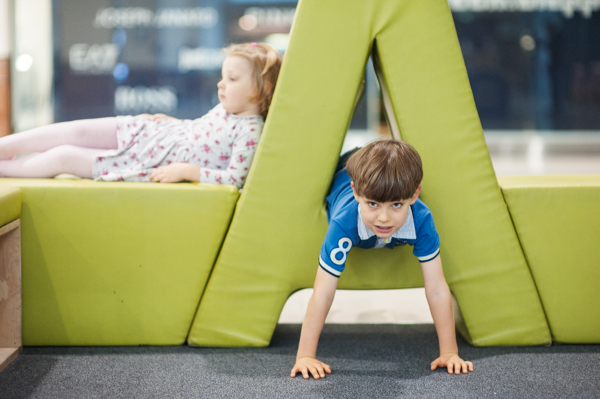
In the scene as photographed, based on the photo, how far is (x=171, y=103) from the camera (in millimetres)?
5625

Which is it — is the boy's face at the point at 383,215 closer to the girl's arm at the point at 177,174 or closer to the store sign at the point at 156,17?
the girl's arm at the point at 177,174

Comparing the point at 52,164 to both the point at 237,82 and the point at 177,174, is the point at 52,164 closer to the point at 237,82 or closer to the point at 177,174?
the point at 177,174

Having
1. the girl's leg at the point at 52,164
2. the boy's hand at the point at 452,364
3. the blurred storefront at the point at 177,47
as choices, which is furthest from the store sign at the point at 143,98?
the boy's hand at the point at 452,364

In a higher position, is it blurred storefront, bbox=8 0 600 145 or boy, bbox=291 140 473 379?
blurred storefront, bbox=8 0 600 145

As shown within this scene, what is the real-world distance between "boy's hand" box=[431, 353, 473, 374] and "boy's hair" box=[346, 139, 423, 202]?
16.5 inches

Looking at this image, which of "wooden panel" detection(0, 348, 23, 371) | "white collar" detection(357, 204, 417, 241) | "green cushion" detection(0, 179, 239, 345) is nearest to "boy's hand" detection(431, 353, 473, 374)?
"white collar" detection(357, 204, 417, 241)

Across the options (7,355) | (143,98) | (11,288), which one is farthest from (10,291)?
(143,98)

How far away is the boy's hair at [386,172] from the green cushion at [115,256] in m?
0.41

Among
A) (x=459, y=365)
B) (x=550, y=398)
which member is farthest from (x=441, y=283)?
(x=550, y=398)

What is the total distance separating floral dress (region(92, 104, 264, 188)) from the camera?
1.49 m

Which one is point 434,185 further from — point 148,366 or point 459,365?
point 148,366

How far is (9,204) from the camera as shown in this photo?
4.02ft

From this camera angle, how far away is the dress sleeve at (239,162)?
1442 mm

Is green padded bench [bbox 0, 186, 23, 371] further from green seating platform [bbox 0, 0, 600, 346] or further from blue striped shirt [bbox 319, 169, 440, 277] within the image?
blue striped shirt [bbox 319, 169, 440, 277]
